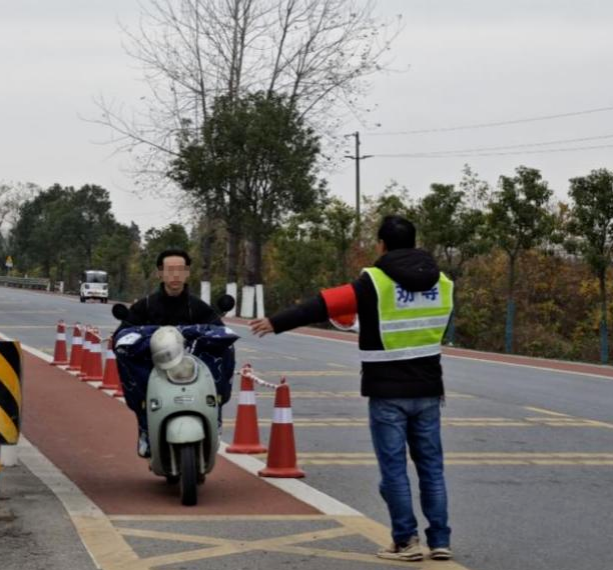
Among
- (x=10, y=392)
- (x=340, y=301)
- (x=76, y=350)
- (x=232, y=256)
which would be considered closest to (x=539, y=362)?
(x=76, y=350)

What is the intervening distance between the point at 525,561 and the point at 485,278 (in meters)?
47.0

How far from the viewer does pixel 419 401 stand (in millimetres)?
7539

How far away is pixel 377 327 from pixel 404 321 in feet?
0.48

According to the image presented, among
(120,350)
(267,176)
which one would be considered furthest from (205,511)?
(267,176)

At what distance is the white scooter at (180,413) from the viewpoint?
912cm

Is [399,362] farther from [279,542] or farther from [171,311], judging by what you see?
→ [171,311]

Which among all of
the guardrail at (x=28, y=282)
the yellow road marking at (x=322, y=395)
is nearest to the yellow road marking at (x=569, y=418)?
the yellow road marking at (x=322, y=395)

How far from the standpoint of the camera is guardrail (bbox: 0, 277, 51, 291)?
377 feet

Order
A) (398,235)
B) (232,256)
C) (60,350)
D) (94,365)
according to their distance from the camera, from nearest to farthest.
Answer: (398,235), (94,365), (60,350), (232,256)

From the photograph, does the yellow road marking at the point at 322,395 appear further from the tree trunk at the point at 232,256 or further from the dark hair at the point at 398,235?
the tree trunk at the point at 232,256

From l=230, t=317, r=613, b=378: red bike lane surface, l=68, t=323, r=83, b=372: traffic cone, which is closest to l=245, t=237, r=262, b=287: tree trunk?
l=230, t=317, r=613, b=378: red bike lane surface

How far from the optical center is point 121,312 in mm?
9781

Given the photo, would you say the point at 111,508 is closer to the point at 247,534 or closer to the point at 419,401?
the point at 247,534

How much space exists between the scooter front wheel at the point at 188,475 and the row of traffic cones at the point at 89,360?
22.5 feet
